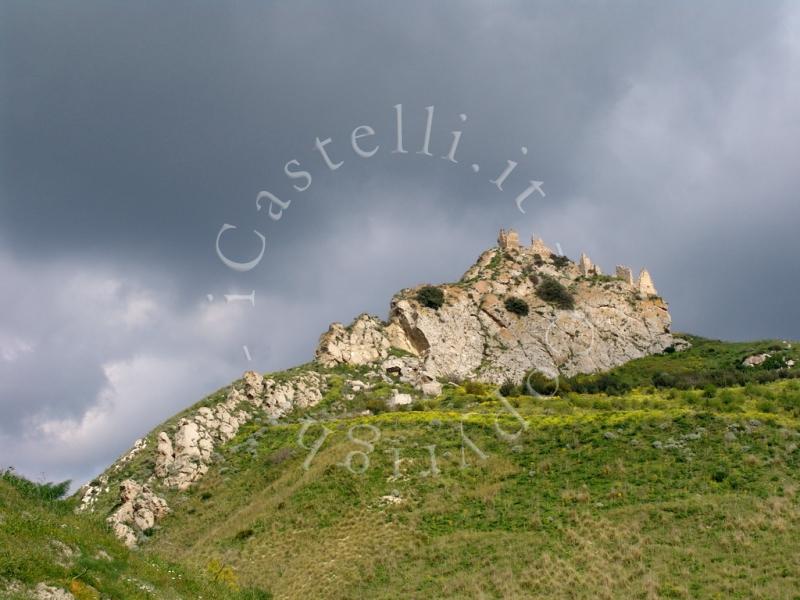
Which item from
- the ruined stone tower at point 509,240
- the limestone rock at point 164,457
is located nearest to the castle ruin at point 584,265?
the ruined stone tower at point 509,240

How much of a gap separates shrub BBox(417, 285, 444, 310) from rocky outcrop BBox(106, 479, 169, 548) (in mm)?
44311

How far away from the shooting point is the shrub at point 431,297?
79.6 metres

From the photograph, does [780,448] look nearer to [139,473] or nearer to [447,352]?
[139,473]

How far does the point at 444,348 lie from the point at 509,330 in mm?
9753

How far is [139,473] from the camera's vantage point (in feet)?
149

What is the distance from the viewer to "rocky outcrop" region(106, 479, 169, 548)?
→ 128 ft

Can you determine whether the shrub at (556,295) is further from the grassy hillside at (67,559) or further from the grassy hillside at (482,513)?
the grassy hillside at (67,559)

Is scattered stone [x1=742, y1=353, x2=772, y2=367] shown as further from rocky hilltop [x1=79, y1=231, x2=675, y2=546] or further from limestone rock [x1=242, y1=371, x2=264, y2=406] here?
limestone rock [x1=242, y1=371, x2=264, y2=406]

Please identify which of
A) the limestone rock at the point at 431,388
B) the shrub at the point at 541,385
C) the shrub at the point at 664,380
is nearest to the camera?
the shrub at the point at 664,380

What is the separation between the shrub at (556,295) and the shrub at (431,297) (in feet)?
46.2

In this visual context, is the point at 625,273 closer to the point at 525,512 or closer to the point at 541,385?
the point at 541,385

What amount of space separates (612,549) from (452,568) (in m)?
6.28

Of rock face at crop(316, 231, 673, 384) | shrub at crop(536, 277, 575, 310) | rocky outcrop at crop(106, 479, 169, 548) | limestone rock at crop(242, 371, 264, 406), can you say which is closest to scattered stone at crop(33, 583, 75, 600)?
rocky outcrop at crop(106, 479, 169, 548)

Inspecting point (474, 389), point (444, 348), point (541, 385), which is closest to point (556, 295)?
point (444, 348)
